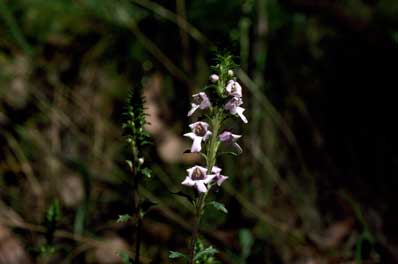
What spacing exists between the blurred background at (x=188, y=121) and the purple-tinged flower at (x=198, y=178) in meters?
1.46

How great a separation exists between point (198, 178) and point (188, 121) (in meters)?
2.02

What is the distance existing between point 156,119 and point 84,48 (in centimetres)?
66

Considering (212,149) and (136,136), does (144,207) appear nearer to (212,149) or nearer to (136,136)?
(136,136)

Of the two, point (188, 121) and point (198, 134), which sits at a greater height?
point (188, 121)

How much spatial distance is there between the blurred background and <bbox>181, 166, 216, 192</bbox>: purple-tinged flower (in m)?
1.46

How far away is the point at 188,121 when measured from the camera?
363 centimetres

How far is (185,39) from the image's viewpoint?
139 inches

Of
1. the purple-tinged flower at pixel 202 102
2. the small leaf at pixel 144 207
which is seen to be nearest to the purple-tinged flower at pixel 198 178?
the purple-tinged flower at pixel 202 102

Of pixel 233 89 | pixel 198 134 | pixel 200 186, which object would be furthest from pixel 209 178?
pixel 233 89

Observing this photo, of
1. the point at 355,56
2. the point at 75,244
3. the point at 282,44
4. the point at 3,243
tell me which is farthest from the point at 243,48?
the point at 3,243

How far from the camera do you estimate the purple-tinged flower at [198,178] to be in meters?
1.57

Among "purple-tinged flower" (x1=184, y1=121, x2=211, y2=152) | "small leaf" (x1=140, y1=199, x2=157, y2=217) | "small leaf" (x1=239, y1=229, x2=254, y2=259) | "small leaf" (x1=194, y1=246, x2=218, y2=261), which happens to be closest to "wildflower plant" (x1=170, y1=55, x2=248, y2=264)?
"purple-tinged flower" (x1=184, y1=121, x2=211, y2=152)

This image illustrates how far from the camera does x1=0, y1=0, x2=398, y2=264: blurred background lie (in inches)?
127

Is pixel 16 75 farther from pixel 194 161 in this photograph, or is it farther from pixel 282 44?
pixel 282 44
